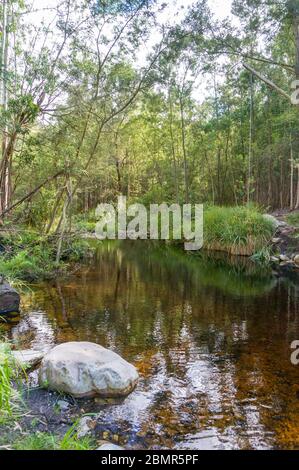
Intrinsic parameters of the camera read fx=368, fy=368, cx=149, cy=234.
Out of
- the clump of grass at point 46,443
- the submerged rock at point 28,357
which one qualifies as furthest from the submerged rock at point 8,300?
the clump of grass at point 46,443

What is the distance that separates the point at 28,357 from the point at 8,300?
2115 mm

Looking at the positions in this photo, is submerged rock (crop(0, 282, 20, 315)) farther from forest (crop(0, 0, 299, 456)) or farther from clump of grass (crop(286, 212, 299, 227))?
clump of grass (crop(286, 212, 299, 227))

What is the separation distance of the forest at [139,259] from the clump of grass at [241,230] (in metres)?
0.05

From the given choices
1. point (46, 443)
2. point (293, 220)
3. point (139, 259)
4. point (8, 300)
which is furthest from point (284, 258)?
point (46, 443)

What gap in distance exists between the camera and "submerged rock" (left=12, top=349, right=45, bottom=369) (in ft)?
12.5

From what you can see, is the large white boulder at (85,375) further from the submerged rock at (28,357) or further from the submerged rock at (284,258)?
the submerged rock at (284,258)

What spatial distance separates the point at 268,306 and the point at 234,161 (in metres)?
15.4

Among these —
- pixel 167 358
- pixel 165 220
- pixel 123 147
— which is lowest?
pixel 167 358

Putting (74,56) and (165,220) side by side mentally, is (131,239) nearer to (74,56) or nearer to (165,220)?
(165,220)

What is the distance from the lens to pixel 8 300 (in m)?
5.89

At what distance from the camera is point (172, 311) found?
646 cm

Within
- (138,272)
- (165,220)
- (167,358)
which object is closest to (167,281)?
(138,272)

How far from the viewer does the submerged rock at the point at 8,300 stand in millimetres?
5844

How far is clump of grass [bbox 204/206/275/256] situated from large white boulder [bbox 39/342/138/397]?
31.0 ft
